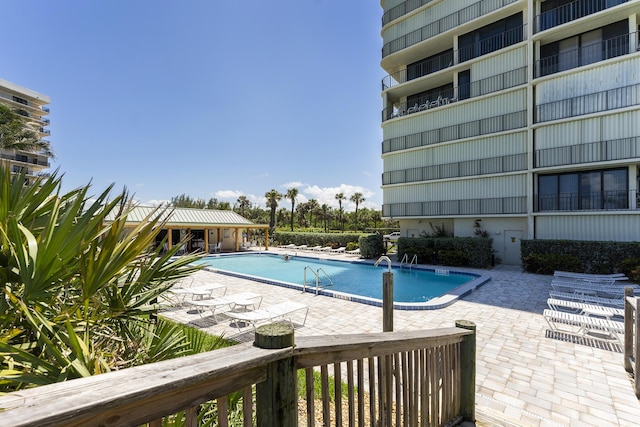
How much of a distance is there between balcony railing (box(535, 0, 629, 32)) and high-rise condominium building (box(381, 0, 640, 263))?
0.05 meters

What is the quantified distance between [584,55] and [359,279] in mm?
16677

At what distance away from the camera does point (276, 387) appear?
1303 millimetres

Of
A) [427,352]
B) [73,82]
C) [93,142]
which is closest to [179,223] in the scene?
[73,82]

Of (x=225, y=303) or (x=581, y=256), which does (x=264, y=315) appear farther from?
(x=581, y=256)

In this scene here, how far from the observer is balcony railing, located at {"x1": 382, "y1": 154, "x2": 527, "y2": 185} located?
1673 centimetres

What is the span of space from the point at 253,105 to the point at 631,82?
19.9m

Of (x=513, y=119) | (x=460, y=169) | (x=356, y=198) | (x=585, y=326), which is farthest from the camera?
(x=356, y=198)

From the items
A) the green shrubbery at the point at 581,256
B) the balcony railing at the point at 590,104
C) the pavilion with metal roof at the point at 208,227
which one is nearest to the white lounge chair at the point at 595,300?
the green shrubbery at the point at 581,256

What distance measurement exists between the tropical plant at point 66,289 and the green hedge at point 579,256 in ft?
51.8

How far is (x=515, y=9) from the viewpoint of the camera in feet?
54.9

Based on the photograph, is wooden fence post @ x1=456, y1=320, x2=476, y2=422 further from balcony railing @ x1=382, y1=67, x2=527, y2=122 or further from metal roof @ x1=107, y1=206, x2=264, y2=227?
metal roof @ x1=107, y1=206, x2=264, y2=227

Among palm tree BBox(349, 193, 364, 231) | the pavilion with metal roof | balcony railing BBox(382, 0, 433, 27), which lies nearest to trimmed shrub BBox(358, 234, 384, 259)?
the pavilion with metal roof

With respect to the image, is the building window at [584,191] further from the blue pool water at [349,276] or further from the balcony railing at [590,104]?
the blue pool water at [349,276]

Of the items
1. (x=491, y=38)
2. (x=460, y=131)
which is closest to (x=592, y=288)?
(x=460, y=131)
